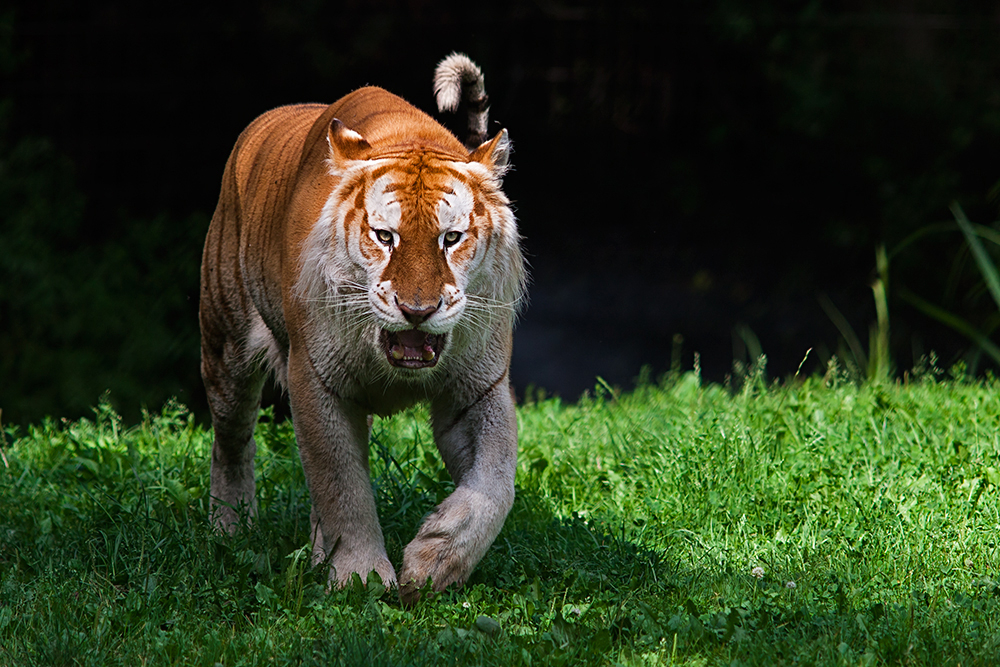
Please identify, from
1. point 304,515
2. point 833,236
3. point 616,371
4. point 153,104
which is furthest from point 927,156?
point 304,515

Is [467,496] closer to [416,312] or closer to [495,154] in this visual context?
[416,312]

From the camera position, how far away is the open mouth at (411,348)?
322 centimetres

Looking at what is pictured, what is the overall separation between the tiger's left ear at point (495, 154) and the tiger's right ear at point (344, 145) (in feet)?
1.18

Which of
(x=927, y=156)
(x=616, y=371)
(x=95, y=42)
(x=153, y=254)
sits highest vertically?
(x=95, y=42)

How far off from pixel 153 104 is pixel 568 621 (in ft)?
23.3

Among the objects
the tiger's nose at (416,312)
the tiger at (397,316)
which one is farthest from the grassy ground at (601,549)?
the tiger's nose at (416,312)

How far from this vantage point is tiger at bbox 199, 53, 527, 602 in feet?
10.6

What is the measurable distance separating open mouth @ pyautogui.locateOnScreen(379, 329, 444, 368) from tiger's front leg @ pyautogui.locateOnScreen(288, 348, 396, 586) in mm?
386

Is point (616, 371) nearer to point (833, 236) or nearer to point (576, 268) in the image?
point (576, 268)

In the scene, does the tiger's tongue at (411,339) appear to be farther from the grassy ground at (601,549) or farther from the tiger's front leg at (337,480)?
the grassy ground at (601,549)

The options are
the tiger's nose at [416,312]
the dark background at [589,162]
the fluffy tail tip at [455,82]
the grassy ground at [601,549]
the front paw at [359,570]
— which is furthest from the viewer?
the dark background at [589,162]

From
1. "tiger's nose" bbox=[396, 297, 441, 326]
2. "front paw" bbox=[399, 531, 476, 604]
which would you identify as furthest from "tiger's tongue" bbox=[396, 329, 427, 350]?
"front paw" bbox=[399, 531, 476, 604]

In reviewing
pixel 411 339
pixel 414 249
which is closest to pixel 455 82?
A: pixel 414 249

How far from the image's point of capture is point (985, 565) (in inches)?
136
